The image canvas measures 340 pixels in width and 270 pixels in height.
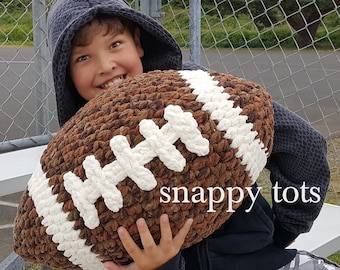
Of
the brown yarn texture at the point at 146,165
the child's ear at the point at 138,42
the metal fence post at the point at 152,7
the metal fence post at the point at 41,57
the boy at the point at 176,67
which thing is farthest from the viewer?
the metal fence post at the point at 152,7

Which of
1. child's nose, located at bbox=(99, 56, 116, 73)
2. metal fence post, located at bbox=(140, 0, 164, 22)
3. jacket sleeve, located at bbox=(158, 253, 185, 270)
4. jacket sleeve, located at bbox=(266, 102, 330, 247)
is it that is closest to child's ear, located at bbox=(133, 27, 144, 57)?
child's nose, located at bbox=(99, 56, 116, 73)

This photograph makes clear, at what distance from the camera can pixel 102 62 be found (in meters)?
1.11

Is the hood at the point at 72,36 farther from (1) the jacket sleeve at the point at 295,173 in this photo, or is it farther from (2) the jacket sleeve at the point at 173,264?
(2) the jacket sleeve at the point at 173,264

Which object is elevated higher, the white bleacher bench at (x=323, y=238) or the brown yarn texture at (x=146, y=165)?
the brown yarn texture at (x=146, y=165)

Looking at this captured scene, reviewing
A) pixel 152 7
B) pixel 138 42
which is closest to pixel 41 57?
pixel 152 7

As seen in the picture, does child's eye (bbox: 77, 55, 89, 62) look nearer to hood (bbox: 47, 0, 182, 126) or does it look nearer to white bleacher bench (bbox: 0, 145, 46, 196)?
hood (bbox: 47, 0, 182, 126)

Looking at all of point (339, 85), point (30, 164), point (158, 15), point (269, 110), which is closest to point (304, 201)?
point (269, 110)

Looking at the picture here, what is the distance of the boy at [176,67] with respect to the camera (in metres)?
1.08

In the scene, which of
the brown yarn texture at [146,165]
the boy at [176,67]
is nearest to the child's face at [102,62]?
the boy at [176,67]

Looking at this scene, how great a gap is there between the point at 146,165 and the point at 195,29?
4.40 feet

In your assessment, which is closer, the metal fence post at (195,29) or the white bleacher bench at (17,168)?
the white bleacher bench at (17,168)

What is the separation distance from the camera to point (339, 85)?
6074mm

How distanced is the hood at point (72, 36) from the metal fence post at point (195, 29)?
0.86 meters

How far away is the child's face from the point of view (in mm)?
1109
